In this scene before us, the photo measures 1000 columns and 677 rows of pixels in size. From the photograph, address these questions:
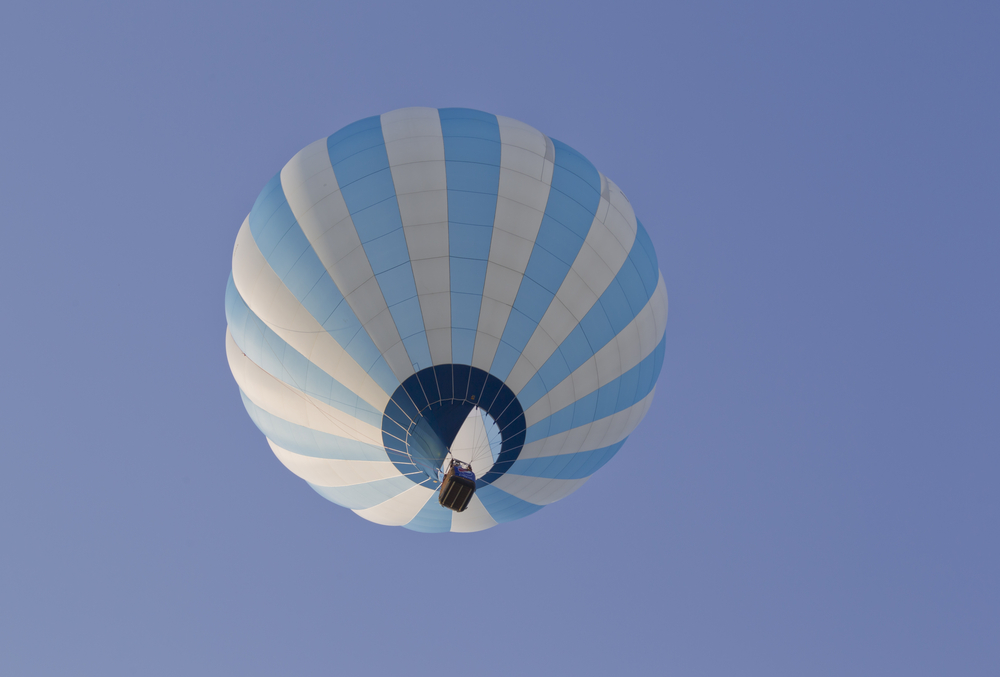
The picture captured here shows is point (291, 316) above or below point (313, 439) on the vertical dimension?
above

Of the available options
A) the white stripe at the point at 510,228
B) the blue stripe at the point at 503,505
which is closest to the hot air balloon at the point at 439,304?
the white stripe at the point at 510,228

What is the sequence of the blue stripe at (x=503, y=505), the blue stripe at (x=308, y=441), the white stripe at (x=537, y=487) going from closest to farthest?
the blue stripe at (x=308, y=441), the white stripe at (x=537, y=487), the blue stripe at (x=503, y=505)

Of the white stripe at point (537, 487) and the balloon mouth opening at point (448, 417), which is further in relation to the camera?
the white stripe at point (537, 487)

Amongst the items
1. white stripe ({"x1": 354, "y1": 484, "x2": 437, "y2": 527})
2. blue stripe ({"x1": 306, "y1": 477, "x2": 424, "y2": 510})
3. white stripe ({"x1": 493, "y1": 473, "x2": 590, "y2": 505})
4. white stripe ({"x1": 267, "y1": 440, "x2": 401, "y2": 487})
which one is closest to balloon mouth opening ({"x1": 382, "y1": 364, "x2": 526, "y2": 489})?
white stripe ({"x1": 267, "y1": 440, "x2": 401, "y2": 487})

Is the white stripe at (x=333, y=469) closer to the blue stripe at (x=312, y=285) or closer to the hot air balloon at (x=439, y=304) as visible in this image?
the hot air balloon at (x=439, y=304)

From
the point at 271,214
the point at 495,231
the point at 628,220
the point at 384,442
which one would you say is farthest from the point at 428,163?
the point at 384,442

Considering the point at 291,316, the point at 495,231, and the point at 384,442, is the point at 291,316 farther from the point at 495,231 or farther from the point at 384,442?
the point at 495,231

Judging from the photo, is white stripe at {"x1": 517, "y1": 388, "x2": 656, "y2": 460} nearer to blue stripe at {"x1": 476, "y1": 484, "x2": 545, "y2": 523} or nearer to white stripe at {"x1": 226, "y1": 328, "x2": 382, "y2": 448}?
blue stripe at {"x1": 476, "y1": 484, "x2": 545, "y2": 523}

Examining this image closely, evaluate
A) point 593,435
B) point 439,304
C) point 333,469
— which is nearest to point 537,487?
point 593,435
